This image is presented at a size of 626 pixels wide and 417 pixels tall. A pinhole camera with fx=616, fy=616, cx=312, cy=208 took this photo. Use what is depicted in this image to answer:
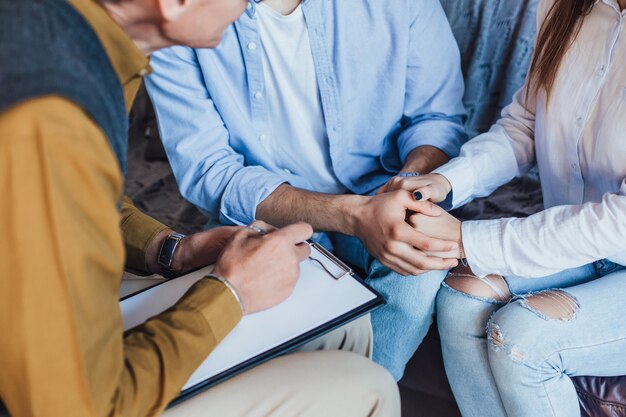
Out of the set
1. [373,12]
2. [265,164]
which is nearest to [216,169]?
[265,164]

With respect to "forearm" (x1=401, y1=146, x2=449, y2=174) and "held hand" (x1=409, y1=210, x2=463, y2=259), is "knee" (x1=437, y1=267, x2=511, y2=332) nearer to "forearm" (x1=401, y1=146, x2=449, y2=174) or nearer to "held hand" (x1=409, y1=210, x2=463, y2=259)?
"held hand" (x1=409, y1=210, x2=463, y2=259)

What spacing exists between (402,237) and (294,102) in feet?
1.41

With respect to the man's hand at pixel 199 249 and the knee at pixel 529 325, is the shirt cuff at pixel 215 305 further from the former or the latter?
the knee at pixel 529 325

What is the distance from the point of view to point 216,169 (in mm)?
1337

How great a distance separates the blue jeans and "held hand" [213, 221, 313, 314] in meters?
0.31

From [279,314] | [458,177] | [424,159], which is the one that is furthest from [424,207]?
[279,314]

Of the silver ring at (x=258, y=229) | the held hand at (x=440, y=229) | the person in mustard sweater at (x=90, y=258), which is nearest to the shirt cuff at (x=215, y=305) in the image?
the person in mustard sweater at (x=90, y=258)

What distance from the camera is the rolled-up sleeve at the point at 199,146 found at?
4.29 ft

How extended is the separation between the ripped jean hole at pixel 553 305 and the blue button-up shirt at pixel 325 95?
0.45 metres

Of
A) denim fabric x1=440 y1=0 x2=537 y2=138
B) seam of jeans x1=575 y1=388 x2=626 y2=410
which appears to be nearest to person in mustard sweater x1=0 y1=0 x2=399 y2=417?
seam of jeans x1=575 y1=388 x2=626 y2=410

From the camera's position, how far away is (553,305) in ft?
3.49

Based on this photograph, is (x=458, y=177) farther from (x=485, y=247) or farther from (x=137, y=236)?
(x=137, y=236)

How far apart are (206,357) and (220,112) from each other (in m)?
0.70

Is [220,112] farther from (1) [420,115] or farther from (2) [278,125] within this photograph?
(1) [420,115]
